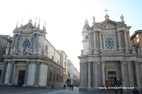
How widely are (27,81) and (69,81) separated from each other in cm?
4433

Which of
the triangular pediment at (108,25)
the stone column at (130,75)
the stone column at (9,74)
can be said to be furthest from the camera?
the stone column at (9,74)

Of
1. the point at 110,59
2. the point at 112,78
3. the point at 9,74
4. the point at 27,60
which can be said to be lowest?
the point at 112,78

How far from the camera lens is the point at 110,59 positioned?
30438 millimetres

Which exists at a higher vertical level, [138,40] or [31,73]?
[138,40]

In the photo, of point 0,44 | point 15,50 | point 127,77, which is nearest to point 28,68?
point 15,50

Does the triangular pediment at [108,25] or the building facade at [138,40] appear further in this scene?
the triangular pediment at [108,25]

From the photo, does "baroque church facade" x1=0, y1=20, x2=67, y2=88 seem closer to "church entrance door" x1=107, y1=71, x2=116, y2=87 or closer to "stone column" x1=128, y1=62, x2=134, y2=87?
"church entrance door" x1=107, y1=71, x2=116, y2=87

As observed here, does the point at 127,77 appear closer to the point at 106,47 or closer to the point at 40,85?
the point at 106,47

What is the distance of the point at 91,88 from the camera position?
29.4m

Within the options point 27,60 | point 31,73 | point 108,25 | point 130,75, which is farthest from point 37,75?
point 130,75

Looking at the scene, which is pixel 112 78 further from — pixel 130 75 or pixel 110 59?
pixel 110 59

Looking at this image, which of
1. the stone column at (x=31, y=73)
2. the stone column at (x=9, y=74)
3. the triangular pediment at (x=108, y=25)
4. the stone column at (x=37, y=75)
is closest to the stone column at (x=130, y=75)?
the triangular pediment at (x=108, y=25)

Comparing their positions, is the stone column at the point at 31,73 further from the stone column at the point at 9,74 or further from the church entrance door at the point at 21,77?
the stone column at the point at 9,74

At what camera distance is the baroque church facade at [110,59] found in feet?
97.1
